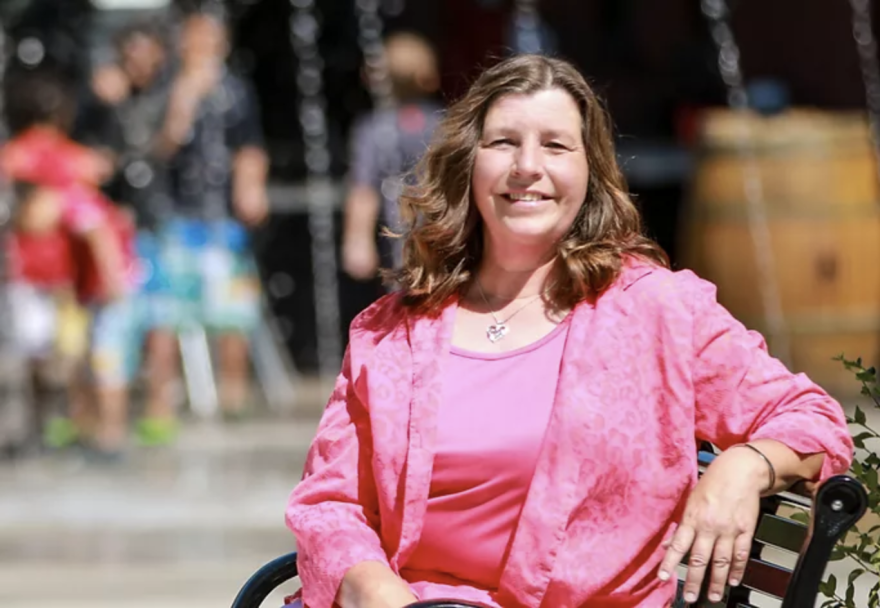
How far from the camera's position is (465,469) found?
8.46 feet

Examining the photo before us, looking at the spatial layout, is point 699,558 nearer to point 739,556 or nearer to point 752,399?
point 739,556

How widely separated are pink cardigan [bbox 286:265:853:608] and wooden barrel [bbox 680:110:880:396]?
18.5 ft

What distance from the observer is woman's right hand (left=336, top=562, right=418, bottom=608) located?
8.18 ft

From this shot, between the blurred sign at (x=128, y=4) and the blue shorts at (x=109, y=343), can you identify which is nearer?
the blue shorts at (x=109, y=343)

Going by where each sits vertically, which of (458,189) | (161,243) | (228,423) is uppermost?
(458,189)

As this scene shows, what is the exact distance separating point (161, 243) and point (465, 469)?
5.69m

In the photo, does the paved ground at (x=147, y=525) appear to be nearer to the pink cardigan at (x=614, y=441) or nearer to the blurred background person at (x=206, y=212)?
the blurred background person at (x=206, y=212)

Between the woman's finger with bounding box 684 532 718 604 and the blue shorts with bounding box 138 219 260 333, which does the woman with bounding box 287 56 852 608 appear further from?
the blue shorts with bounding box 138 219 260 333

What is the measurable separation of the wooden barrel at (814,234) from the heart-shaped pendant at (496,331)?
18.1 feet

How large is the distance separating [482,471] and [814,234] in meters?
5.81

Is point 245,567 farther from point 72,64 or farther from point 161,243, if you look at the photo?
point 72,64

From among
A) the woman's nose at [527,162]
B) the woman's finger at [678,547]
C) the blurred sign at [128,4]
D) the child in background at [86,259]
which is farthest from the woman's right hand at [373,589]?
the blurred sign at [128,4]

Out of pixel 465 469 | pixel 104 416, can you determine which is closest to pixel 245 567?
pixel 104 416

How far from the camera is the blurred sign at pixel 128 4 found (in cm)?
1041
